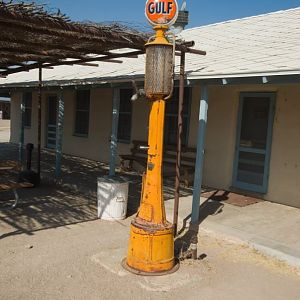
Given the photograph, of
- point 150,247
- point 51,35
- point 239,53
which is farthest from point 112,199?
point 239,53

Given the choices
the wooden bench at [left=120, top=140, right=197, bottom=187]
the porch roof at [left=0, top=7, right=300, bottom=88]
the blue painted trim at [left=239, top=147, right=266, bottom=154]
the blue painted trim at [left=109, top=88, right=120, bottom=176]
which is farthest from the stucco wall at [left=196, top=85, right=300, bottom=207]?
the blue painted trim at [left=109, top=88, right=120, bottom=176]

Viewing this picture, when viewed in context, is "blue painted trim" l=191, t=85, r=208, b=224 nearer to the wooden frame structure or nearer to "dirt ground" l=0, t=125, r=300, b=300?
"dirt ground" l=0, t=125, r=300, b=300

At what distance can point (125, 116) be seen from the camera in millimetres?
12227

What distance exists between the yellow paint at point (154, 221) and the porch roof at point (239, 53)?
1.97 meters

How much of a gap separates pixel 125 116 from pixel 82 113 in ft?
7.84

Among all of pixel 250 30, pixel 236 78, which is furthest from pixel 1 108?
pixel 236 78

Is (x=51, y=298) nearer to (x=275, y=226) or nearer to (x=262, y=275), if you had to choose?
(x=262, y=275)

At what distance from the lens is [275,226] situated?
656 cm

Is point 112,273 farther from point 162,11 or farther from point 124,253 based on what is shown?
point 162,11

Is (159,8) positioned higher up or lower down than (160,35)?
higher up

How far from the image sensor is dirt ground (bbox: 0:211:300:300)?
4.19 metres

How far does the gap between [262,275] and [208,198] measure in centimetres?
348

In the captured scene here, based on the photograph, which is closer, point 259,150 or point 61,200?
point 61,200

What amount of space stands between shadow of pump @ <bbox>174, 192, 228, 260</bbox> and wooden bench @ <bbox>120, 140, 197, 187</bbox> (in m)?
1.15
